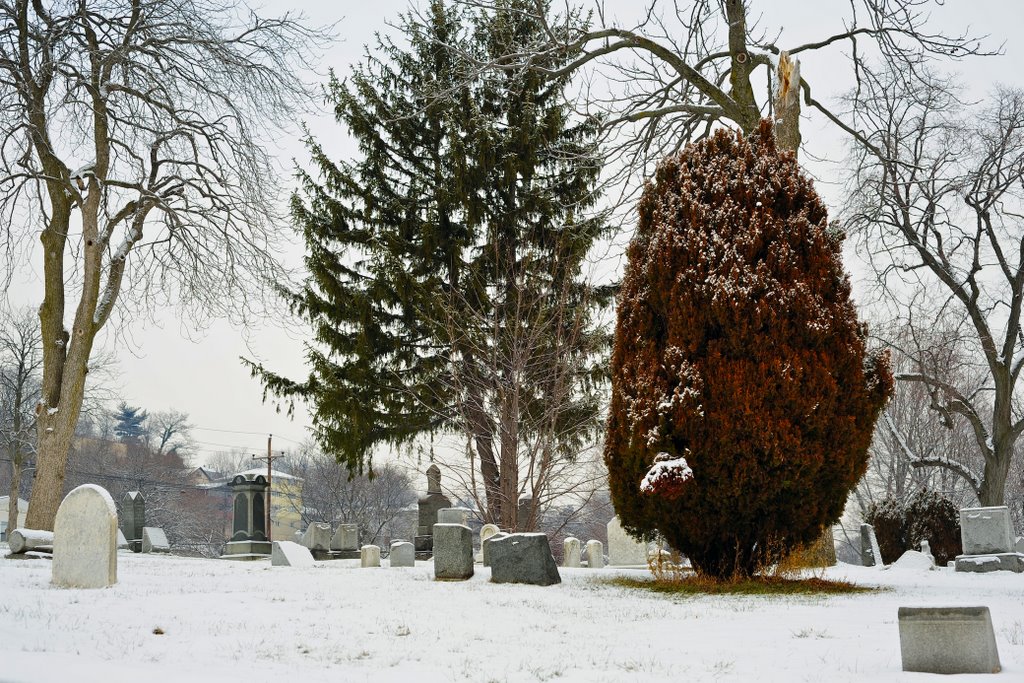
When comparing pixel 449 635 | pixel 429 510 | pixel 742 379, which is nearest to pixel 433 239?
pixel 429 510

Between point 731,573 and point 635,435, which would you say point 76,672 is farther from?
point 731,573

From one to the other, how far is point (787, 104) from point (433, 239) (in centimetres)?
931

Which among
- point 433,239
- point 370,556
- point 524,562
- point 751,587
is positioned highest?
point 433,239

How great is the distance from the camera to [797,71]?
43.7 ft

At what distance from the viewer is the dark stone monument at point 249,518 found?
22.4m

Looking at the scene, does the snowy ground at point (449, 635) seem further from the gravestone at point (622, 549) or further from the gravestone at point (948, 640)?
the gravestone at point (622, 549)

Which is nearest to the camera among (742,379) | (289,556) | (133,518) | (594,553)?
(742,379)

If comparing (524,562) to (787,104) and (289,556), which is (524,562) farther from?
(787,104)

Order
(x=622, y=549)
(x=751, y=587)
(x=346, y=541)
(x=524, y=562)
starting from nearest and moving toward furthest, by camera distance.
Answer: (x=751, y=587) < (x=524, y=562) < (x=622, y=549) < (x=346, y=541)

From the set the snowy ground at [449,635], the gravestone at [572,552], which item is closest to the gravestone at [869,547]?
the gravestone at [572,552]

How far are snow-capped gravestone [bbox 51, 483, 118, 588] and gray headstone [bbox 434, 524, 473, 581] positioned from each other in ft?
12.3

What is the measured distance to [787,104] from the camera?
43.4 ft

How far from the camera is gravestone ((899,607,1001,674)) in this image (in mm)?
4359

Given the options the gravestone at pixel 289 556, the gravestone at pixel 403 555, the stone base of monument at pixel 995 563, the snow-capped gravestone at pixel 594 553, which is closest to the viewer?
the stone base of monument at pixel 995 563
